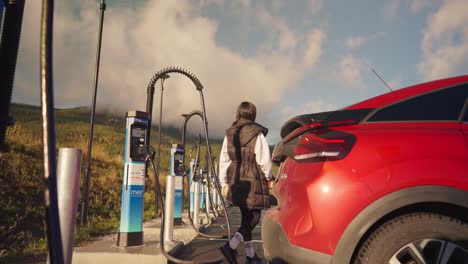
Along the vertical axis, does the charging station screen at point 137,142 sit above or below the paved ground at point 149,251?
above

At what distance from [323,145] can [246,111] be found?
239cm

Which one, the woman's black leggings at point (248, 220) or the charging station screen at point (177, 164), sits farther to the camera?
the charging station screen at point (177, 164)

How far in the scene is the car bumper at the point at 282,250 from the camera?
7.20 ft

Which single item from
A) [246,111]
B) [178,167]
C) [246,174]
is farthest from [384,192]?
[178,167]

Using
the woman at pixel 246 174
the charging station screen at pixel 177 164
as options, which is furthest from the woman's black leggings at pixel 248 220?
the charging station screen at pixel 177 164

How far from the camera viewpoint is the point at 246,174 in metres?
4.41

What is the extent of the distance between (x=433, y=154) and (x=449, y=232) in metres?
0.46

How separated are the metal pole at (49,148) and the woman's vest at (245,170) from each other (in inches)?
131

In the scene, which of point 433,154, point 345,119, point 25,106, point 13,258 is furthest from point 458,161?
point 25,106

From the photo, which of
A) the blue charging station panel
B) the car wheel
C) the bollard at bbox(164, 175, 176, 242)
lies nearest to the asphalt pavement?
the bollard at bbox(164, 175, 176, 242)

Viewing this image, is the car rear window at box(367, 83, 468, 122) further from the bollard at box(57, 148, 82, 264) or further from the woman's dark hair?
the woman's dark hair

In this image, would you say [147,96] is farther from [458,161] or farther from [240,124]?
[458,161]

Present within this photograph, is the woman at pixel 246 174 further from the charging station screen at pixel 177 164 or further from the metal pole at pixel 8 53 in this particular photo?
the charging station screen at pixel 177 164

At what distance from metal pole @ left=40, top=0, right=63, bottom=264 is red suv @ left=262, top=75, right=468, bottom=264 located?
1.55 meters
